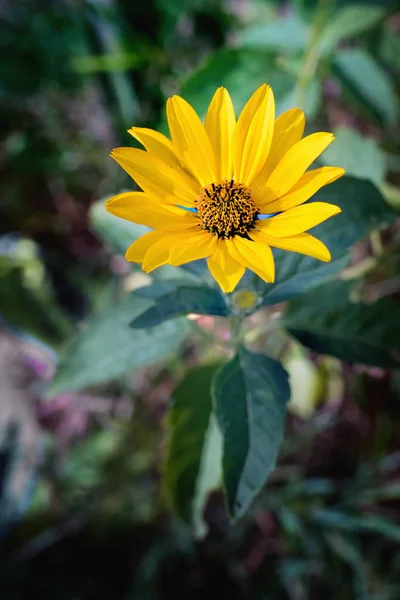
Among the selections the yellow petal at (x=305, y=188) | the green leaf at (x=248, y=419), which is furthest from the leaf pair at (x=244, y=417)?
the yellow petal at (x=305, y=188)

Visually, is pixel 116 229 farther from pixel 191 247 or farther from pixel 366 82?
pixel 366 82

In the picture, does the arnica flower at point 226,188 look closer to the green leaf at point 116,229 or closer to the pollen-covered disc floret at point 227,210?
the pollen-covered disc floret at point 227,210

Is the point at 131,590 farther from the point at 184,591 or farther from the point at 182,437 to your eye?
the point at 182,437

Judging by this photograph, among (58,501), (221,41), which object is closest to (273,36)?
(221,41)

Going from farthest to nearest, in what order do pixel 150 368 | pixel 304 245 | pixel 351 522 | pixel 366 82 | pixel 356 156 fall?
1. pixel 150 368
2. pixel 366 82
3. pixel 356 156
4. pixel 351 522
5. pixel 304 245

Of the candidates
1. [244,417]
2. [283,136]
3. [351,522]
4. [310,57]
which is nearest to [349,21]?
[310,57]
